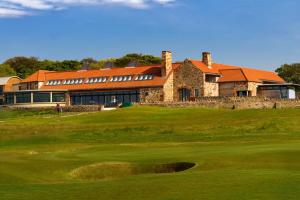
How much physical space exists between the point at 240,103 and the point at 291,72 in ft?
187

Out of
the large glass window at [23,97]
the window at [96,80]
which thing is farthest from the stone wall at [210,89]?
the large glass window at [23,97]

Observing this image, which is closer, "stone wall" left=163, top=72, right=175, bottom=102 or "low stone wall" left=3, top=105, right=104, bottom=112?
"low stone wall" left=3, top=105, right=104, bottom=112

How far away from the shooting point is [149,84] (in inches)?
3612

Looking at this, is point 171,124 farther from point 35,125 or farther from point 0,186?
point 0,186

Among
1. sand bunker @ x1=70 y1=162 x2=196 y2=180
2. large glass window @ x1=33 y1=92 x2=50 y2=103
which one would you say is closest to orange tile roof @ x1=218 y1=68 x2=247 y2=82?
large glass window @ x1=33 y1=92 x2=50 y2=103

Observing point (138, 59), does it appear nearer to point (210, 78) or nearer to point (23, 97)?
point (23, 97)

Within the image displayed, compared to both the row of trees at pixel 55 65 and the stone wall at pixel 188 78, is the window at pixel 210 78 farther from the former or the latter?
the row of trees at pixel 55 65

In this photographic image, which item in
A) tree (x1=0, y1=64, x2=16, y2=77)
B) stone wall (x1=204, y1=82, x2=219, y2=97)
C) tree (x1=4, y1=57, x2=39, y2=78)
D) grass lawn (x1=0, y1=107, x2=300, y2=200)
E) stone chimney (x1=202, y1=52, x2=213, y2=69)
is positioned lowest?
grass lawn (x1=0, y1=107, x2=300, y2=200)

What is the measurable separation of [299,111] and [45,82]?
58667mm

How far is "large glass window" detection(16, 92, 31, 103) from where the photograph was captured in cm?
9994

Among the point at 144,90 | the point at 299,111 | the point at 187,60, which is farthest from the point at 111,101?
the point at 299,111

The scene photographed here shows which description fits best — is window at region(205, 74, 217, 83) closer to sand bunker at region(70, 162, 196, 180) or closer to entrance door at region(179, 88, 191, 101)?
entrance door at region(179, 88, 191, 101)

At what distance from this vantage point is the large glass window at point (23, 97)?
328ft

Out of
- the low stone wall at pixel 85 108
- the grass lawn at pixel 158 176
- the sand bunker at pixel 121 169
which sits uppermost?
the low stone wall at pixel 85 108
